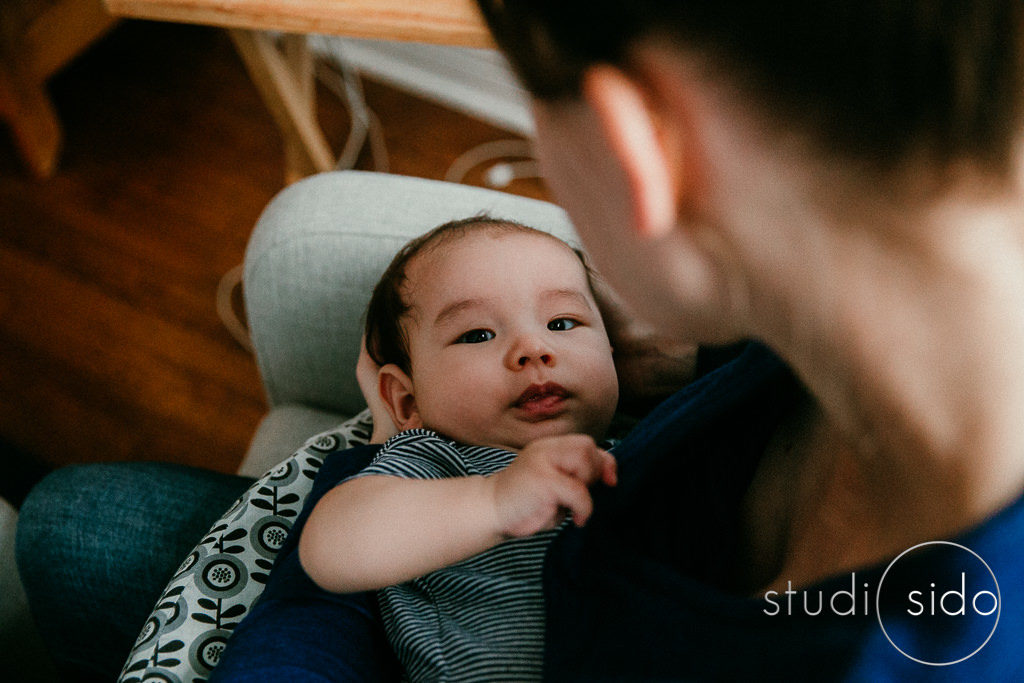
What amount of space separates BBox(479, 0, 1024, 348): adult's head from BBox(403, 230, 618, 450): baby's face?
1.41 ft

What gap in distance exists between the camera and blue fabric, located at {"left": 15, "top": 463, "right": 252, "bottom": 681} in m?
0.91

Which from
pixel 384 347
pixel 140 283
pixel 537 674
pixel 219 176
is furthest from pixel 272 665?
pixel 219 176

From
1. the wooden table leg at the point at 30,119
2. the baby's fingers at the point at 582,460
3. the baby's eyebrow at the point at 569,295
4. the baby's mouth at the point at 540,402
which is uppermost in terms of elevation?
the wooden table leg at the point at 30,119

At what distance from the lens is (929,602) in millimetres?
457

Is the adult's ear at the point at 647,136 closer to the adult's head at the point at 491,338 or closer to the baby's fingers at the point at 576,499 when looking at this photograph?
the baby's fingers at the point at 576,499

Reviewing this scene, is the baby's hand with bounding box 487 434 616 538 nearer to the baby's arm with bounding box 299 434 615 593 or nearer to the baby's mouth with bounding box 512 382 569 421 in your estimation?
the baby's arm with bounding box 299 434 615 593

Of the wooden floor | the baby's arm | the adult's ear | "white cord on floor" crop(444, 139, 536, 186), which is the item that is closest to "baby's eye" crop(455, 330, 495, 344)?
the baby's arm

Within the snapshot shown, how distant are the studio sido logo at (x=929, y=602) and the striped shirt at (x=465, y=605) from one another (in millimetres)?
323

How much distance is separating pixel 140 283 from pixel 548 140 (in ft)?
5.75

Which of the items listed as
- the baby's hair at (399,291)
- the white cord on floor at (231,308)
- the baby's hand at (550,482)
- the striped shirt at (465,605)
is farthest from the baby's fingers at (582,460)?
the white cord on floor at (231,308)

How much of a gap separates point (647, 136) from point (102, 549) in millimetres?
855

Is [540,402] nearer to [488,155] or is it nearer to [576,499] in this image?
[576,499]

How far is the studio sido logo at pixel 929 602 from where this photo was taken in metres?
0.45

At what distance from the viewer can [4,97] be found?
1873mm
